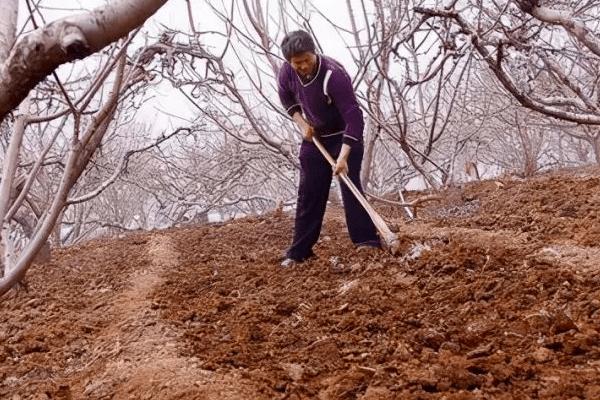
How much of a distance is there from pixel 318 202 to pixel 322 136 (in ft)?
1.32

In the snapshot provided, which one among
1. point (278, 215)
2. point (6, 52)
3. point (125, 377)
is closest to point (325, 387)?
point (125, 377)

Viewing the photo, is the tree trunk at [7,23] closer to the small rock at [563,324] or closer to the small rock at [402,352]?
the small rock at [402,352]

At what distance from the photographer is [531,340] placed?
68.1 inches

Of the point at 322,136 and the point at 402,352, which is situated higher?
the point at 322,136

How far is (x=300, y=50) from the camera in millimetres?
3160

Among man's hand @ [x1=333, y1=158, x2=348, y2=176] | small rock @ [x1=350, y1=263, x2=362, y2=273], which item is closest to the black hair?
man's hand @ [x1=333, y1=158, x2=348, y2=176]

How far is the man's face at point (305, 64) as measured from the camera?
3203 millimetres

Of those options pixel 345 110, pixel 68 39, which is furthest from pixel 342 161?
pixel 68 39

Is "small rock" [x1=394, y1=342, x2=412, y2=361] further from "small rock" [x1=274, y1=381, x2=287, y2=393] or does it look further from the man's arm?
the man's arm

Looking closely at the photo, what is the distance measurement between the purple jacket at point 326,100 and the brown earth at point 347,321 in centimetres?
74

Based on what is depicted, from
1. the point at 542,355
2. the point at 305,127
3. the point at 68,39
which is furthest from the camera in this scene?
the point at 305,127

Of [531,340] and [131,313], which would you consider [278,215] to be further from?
[531,340]

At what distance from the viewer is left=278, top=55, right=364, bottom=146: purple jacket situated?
3.32 metres

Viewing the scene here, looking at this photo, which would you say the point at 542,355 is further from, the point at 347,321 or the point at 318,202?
the point at 318,202
